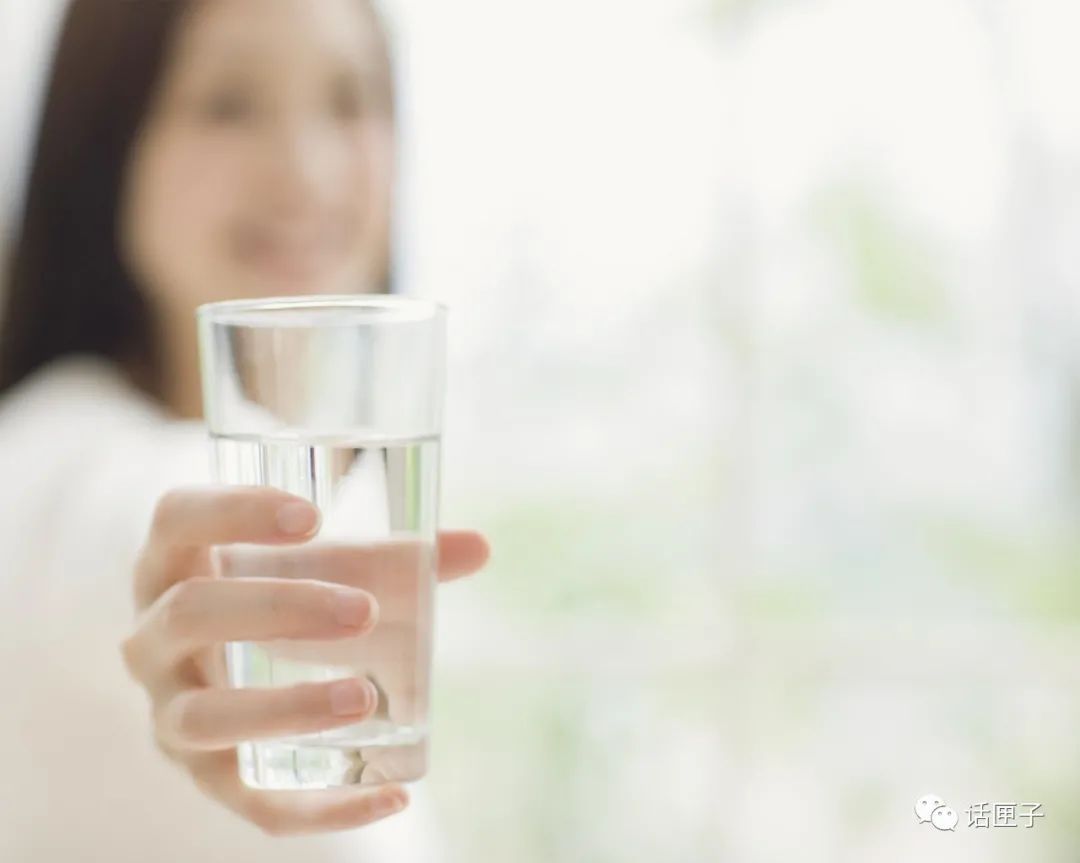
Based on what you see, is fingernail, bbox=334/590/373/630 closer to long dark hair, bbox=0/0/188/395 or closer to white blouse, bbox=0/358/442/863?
white blouse, bbox=0/358/442/863

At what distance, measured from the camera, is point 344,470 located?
0.41m

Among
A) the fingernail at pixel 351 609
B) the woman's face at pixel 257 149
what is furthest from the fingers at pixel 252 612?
the woman's face at pixel 257 149

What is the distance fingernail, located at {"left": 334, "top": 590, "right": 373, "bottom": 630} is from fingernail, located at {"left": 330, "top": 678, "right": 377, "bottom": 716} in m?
0.02

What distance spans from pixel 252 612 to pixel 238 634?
1 cm

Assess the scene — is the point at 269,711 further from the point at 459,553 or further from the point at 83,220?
the point at 83,220

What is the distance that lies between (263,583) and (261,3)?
0.46 metres

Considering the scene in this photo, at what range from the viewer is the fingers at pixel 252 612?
1.25 feet

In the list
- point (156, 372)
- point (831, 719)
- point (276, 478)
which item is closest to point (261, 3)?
point (156, 372)

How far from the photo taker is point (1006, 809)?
2.44 ft

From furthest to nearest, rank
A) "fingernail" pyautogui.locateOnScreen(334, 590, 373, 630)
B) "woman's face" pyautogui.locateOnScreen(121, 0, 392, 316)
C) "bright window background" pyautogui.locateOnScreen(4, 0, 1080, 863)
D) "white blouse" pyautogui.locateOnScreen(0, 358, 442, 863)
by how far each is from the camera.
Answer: "bright window background" pyautogui.locateOnScreen(4, 0, 1080, 863)
"woman's face" pyautogui.locateOnScreen(121, 0, 392, 316)
"white blouse" pyautogui.locateOnScreen(0, 358, 442, 863)
"fingernail" pyautogui.locateOnScreen(334, 590, 373, 630)

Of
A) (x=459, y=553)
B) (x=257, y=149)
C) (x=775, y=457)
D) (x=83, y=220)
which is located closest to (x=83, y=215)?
(x=83, y=220)

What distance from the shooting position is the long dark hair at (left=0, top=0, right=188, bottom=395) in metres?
0.75

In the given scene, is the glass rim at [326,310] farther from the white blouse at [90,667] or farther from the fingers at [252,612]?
the white blouse at [90,667]

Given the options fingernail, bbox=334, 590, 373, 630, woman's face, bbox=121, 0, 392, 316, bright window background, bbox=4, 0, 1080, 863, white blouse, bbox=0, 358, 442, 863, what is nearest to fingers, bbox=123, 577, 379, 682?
fingernail, bbox=334, 590, 373, 630
